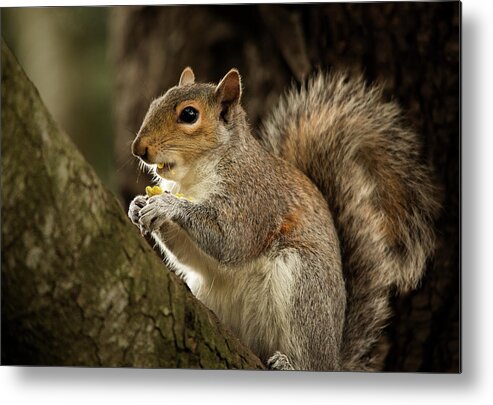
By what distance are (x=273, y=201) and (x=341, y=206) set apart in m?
0.26

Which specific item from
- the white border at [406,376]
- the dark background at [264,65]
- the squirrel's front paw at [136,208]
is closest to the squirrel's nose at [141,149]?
the squirrel's front paw at [136,208]

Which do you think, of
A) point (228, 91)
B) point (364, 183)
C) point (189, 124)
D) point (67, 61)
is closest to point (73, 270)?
point (189, 124)

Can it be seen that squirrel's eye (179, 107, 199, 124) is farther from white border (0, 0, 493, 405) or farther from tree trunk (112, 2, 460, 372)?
white border (0, 0, 493, 405)

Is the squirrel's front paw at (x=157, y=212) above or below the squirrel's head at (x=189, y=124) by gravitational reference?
below

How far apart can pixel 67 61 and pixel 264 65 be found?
0.66m

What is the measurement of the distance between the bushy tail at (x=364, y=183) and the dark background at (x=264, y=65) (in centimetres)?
5

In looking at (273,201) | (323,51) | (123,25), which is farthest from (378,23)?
(123,25)

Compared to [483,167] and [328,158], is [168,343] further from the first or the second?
[483,167]

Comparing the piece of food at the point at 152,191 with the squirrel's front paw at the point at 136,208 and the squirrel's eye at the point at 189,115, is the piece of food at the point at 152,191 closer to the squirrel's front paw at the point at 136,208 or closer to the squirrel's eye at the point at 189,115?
Answer: the squirrel's front paw at the point at 136,208

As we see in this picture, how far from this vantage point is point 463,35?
2.28 meters

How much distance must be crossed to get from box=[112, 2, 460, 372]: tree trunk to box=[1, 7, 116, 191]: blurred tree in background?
0.07 meters

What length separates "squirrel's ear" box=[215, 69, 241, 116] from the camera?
87.4 inches

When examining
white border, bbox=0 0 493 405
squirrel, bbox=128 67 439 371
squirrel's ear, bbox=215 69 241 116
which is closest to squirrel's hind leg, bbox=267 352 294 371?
squirrel, bbox=128 67 439 371

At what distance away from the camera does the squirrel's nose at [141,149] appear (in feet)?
7.13
